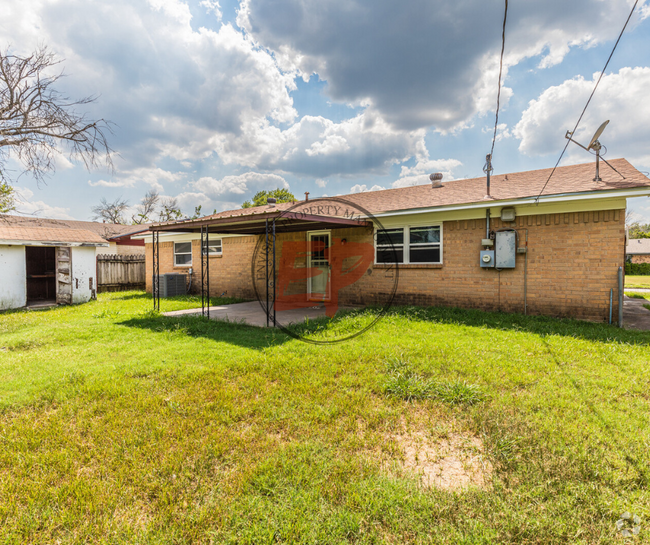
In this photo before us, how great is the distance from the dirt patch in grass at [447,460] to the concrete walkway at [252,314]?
498 cm

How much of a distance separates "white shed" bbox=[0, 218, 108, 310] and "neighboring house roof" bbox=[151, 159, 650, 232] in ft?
17.1

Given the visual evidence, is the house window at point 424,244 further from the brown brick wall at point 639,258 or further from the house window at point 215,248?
the brown brick wall at point 639,258

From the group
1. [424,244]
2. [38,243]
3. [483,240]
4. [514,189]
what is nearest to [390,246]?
[424,244]

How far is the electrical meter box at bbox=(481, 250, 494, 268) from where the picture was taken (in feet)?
26.5

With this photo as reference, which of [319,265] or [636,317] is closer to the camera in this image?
[636,317]

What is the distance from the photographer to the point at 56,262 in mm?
11609

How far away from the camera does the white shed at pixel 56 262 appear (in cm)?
1060

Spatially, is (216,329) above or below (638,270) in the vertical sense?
below

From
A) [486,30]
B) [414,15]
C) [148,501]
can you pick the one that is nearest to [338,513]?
[148,501]

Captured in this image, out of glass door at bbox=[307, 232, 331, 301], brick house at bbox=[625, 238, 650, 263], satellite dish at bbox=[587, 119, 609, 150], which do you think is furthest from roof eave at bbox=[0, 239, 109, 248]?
brick house at bbox=[625, 238, 650, 263]

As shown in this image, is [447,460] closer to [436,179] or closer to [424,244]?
[424,244]

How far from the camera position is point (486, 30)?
5.83 metres

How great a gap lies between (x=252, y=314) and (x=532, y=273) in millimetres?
7062

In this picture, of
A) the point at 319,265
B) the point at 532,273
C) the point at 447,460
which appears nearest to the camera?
the point at 447,460
